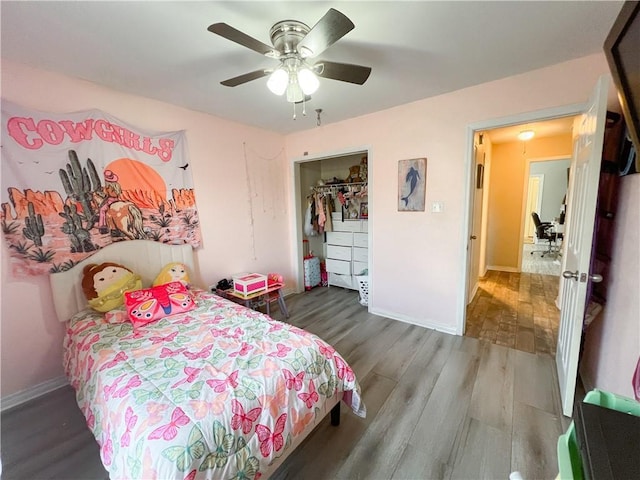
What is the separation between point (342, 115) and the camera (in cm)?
299

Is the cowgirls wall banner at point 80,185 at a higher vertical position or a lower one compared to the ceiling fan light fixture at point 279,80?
lower

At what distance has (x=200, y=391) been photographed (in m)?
1.17

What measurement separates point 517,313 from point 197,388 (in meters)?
3.50

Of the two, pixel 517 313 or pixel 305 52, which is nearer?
pixel 305 52

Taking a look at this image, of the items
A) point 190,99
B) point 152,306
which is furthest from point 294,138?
point 152,306

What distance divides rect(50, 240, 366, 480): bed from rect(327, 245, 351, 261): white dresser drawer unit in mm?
Result: 2335

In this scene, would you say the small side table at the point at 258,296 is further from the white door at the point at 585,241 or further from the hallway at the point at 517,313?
the white door at the point at 585,241

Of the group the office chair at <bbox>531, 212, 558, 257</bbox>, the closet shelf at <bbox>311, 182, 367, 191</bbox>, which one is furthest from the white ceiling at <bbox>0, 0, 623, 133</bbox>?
the office chair at <bbox>531, 212, 558, 257</bbox>

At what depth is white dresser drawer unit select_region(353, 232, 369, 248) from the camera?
3.88 metres

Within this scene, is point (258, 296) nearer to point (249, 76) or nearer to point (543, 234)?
point (249, 76)

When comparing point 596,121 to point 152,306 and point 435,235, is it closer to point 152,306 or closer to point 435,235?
point 435,235

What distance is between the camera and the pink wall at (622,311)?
4.33ft

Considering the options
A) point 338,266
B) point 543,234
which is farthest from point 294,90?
point 543,234

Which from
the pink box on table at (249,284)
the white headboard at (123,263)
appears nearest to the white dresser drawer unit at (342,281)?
the pink box on table at (249,284)
